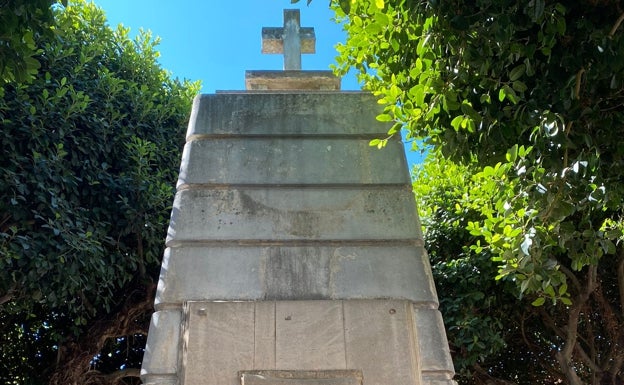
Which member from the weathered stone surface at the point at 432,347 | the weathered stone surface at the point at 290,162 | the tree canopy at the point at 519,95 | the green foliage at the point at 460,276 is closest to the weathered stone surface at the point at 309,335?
the weathered stone surface at the point at 432,347

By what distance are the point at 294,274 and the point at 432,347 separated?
0.88m

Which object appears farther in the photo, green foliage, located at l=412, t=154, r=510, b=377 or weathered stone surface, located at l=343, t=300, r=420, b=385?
green foliage, located at l=412, t=154, r=510, b=377

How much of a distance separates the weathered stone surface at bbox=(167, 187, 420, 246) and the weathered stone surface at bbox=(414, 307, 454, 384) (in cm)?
49

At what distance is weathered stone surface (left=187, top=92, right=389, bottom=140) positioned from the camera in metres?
4.20

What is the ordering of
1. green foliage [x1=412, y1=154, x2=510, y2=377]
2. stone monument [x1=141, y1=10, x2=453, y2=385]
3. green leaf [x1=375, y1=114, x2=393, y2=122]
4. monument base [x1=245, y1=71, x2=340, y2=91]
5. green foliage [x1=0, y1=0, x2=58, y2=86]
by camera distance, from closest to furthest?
stone monument [x1=141, y1=10, x2=453, y2=385]
green foliage [x1=0, y1=0, x2=58, y2=86]
green leaf [x1=375, y1=114, x2=393, y2=122]
monument base [x1=245, y1=71, x2=340, y2=91]
green foliage [x1=412, y1=154, x2=510, y2=377]

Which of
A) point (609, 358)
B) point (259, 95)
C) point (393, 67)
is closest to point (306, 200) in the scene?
point (259, 95)

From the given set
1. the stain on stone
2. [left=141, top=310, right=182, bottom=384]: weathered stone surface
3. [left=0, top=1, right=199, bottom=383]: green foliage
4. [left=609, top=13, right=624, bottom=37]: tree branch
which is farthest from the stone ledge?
[left=0, top=1, right=199, bottom=383]: green foliage

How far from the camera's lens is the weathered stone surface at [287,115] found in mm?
4195

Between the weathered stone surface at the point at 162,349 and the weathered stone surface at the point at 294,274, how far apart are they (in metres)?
0.09

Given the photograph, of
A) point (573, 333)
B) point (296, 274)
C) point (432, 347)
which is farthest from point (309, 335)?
point (573, 333)

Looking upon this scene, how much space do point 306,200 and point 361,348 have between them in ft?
3.24

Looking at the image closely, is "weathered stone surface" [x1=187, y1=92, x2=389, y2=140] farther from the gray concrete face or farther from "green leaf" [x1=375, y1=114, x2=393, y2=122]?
"green leaf" [x1=375, y1=114, x2=393, y2=122]

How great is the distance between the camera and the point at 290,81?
4730 millimetres

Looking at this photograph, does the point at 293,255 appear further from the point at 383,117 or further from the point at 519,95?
the point at 519,95
